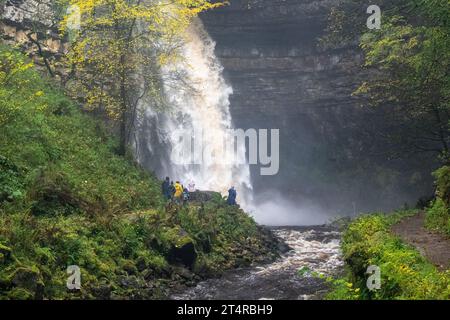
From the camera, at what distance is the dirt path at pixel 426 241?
1132 centimetres

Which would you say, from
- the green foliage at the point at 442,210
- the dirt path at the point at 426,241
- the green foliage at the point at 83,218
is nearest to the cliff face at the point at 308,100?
the green foliage at the point at 83,218

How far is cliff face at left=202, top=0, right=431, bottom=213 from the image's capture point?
136 ft

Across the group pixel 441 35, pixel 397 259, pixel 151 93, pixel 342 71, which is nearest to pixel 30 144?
pixel 151 93

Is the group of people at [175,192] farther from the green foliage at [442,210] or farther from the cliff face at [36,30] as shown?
the green foliage at [442,210]

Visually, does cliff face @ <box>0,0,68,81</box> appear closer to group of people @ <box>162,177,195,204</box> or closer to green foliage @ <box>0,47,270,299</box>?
green foliage @ <box>0,47,270,299</box>

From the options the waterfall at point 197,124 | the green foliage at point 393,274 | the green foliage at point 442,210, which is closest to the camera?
the green foliage at point 393,274

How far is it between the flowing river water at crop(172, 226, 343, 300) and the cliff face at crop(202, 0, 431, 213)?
23492 millimetres

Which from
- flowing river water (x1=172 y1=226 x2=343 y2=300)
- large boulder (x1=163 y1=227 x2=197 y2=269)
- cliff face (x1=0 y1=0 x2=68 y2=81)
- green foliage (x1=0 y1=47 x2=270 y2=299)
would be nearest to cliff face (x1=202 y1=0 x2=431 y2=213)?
cliff face (x1=0 y1=0 x2=68 y2=81)

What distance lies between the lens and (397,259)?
10258 millimetres

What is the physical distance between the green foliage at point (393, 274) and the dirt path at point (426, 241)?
46 cm

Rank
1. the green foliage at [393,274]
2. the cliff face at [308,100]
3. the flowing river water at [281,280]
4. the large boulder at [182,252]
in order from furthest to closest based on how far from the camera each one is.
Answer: the cliff face at [308,100], the large boulder at [182,252], the flowing river water at [281,280], the green foliage at [393,274]

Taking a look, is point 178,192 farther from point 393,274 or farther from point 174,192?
point 393,274

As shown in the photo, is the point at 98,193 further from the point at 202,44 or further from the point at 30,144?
the point at 202,44
